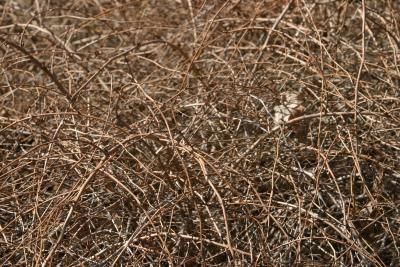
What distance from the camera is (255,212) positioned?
5.57 ft

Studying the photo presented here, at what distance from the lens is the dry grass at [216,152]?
5.09 ft

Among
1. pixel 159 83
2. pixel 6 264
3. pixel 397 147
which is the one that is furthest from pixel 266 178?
pixel 6 264

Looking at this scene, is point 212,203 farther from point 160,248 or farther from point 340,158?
point 340,158

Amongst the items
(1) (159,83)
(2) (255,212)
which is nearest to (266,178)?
(2) (255,212)

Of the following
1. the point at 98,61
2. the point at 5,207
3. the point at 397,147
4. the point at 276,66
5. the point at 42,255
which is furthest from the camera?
the point at 98,61

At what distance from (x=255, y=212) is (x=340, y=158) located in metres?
0.23

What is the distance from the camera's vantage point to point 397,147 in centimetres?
176

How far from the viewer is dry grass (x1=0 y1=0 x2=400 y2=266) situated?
61.1 inches

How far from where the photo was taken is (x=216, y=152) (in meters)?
1.73

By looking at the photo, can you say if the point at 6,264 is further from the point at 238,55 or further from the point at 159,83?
the point at 238,55

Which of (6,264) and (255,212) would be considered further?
(255,212)

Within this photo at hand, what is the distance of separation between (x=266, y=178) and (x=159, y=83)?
1.39 feet

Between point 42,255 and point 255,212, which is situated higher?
point 42,255

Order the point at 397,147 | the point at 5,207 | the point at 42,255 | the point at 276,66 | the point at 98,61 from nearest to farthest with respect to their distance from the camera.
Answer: the point at 42,255
the point at 5,207
the point at 397,147
the point at 276,66
the point at 98,61
